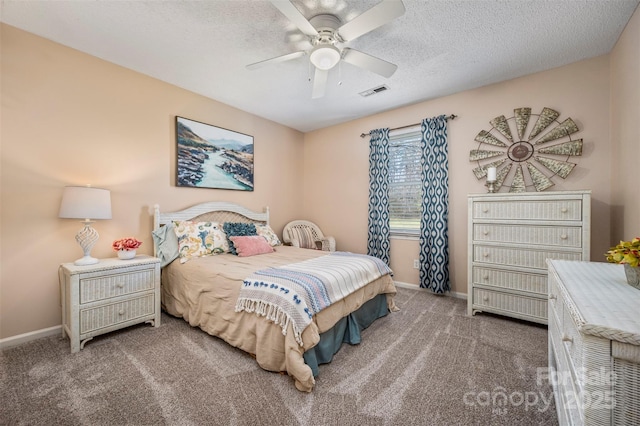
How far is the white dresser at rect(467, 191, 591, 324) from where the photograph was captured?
231 centimetres

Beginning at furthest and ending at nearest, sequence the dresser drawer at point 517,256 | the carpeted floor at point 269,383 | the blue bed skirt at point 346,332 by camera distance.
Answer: the dresser drawer at point 517,256 < the blue bed skirt at point 346,332 < the carpeted floor at point 269,383

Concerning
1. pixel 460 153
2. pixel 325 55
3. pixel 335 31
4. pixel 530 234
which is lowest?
pixel 530 234

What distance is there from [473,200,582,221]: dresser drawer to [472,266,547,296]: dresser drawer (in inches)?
22.4

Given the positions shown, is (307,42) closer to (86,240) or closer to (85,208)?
(85,208)

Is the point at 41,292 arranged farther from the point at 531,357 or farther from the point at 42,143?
the point at 531,357

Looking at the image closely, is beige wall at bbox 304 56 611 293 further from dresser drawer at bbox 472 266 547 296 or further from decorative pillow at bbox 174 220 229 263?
decorative pillow at bbox 174 220 229 263

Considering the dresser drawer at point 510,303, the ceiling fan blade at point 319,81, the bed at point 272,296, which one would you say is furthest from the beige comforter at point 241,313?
the ceiling fan blade at point 319,81

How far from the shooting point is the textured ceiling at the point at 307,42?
76.6 inches

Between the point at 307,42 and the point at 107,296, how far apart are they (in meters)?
2.89

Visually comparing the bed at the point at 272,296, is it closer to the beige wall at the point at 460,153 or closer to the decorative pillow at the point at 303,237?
the decorative pillow at the point at 303,237

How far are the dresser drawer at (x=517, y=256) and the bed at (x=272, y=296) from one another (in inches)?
41.6

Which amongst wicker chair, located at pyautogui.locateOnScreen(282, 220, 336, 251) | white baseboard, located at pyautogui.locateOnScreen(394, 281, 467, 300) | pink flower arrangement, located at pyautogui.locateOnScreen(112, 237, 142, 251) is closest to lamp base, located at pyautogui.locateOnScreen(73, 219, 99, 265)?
pink flower arrangement, located at pyautogui.locateOnScreen(112, 237, 142, 251)

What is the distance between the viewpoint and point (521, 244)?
257 cm

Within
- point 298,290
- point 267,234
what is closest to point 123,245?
point 267,234
